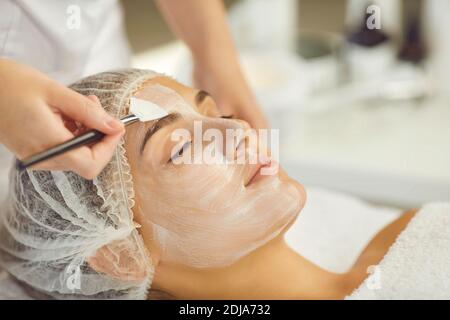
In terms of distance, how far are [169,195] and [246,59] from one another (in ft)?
3.71

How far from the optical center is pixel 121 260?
3.50ft

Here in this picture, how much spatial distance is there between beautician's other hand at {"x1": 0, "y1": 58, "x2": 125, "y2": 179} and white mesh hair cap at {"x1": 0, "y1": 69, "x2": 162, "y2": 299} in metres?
0.19

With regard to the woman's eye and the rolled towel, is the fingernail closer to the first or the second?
the woman's eye

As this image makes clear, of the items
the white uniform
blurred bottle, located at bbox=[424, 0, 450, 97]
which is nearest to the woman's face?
the white uniform

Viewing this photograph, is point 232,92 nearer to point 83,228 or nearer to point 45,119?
point 83,228

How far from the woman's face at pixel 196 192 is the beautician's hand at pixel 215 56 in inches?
11.4

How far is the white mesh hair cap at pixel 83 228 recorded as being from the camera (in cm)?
100

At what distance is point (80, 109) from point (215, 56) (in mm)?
625

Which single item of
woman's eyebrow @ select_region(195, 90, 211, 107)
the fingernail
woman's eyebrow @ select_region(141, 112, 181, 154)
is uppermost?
the fingernail

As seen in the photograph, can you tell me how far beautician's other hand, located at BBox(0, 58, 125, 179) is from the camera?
78 centimetres

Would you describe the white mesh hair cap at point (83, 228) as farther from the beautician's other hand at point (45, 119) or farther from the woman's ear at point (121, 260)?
the beautician's other hand at point (45, 119)
